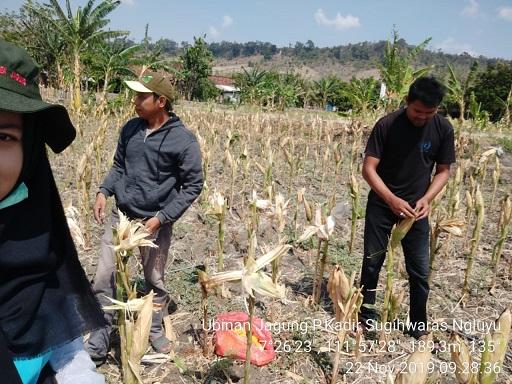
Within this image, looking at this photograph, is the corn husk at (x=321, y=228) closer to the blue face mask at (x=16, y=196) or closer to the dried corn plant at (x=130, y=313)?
the dried corn plant at (x=130, y=313)

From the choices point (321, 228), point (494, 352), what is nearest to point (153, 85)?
point (321, 228)

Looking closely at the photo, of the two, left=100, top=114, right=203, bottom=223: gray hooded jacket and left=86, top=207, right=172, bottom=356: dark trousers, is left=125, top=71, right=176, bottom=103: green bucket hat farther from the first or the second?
left=86, top=207, right=172, bottom=356: dark trousers

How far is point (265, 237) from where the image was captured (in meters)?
4.59

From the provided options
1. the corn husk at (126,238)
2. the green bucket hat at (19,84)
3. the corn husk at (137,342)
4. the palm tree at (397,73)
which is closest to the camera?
→ the green bucket hat at (19,84)

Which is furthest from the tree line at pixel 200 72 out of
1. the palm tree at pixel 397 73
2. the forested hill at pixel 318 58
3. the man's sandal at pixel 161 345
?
the forested hill at pixel 318 58

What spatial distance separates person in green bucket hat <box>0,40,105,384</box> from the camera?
90cm

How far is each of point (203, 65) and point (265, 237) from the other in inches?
1190

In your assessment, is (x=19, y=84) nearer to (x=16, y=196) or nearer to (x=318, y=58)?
(x=16, y=196)

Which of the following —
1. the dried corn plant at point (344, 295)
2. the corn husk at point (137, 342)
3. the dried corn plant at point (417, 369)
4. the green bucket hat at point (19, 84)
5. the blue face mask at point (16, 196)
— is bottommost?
the dried corn plant at point (344, 295)

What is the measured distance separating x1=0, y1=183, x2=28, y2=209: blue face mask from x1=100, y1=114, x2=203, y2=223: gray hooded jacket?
5.13 ft

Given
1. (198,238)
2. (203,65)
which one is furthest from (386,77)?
(203,65)

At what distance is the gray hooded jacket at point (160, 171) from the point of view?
2598mm

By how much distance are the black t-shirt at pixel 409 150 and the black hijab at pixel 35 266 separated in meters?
2.28

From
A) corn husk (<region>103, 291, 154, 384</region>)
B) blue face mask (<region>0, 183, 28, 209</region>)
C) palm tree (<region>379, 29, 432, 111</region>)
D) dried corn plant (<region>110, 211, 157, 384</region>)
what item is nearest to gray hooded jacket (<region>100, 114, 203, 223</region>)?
dried corn plant (<region>110, 211, 157, 384</region>)
